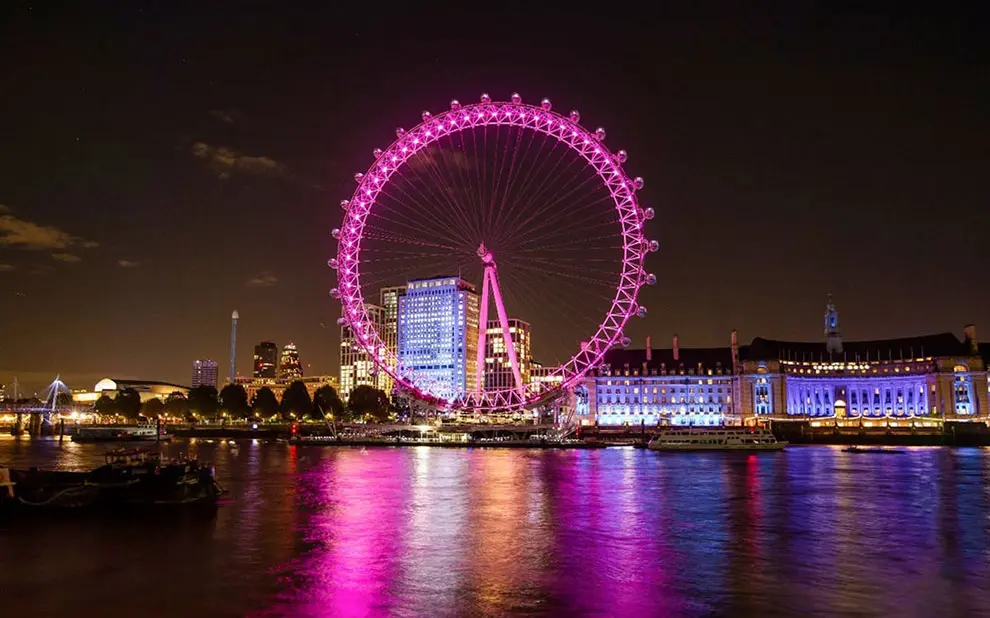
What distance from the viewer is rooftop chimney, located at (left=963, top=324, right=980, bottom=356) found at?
152 metres

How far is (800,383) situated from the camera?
163000 mm

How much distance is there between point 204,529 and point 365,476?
2559 cm

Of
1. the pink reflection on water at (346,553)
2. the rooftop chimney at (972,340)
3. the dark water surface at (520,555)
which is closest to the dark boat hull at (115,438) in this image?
the pink reflection on water at (346,553)

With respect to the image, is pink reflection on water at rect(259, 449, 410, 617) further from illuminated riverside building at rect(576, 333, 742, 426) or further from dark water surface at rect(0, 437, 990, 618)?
illuminated riverside building at rect(576, 333, 742, 426)

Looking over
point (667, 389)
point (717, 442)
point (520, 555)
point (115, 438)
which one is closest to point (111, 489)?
point (520, 555)

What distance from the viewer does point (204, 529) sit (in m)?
30.6

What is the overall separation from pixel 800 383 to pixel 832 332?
54.8 ft

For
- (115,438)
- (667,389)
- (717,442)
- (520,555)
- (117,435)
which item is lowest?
(717,442)

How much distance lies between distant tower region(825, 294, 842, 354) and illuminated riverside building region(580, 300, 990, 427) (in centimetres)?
20

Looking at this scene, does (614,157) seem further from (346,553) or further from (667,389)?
(667,389)

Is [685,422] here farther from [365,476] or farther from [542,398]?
[365,476]

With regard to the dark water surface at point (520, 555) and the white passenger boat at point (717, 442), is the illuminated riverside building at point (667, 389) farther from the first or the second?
the dark water surface at point (520, 555)

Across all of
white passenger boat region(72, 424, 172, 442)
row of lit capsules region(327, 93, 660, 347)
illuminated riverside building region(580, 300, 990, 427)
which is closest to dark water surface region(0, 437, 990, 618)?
row of lit capsules region(327, 93, 660, 347)

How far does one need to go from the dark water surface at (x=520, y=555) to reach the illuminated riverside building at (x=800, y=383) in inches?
4578
